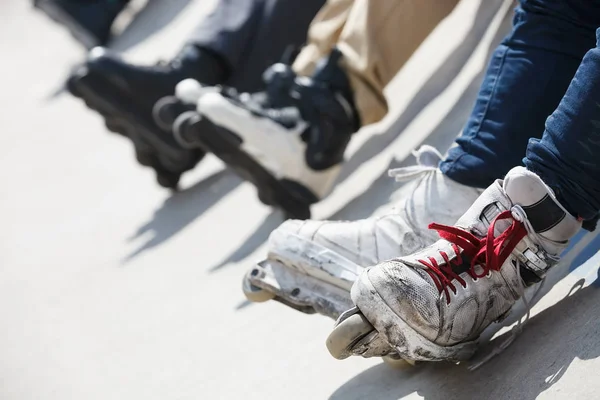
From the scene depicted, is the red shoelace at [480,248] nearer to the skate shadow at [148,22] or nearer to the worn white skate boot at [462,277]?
the worn white skate boot at [462,277]

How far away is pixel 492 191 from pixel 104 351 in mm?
1030

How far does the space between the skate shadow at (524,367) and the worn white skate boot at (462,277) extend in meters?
0.04

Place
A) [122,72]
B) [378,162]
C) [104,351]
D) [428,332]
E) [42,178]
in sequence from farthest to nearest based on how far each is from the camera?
[42,178] < [122,72] < [378,162] < [104,351] < [428,332]

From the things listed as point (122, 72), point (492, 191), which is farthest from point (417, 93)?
point (492, 191)

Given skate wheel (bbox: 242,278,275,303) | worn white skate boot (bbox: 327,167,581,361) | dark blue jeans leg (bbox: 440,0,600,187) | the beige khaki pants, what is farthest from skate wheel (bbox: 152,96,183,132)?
worn white skate boot (bbox: 327,167,581,361)

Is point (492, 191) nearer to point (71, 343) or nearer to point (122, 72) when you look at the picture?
point (71, 343)

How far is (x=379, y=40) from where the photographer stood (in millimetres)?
1779

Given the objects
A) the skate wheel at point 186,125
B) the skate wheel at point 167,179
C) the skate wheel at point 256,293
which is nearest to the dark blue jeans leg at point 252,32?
the skate wheel at point 186,125

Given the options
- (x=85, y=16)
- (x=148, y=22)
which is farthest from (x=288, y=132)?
(x=85, y=16)

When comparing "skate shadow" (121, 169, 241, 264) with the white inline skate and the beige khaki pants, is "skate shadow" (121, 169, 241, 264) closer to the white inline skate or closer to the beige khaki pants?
the beige khaki pants

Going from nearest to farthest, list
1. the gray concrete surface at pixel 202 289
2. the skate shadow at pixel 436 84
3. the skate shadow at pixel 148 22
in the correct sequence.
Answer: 1. the gray concrete surface at pixel 202 289
2. the skate shadow at pixel 436 84
3. the skate shadow at pixel 148 22

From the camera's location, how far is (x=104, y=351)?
1.74m

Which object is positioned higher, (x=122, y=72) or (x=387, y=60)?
(x=387, y=60)

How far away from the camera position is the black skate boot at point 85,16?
17.5 feet
